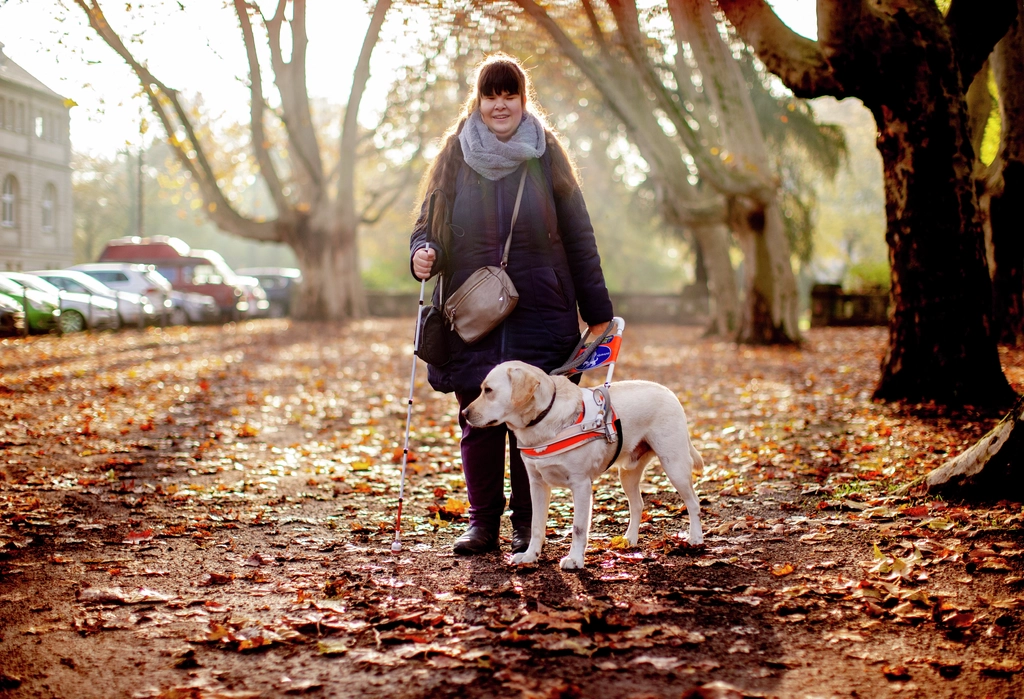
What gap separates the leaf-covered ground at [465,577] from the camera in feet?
10.3

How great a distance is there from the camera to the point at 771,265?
1830 cm

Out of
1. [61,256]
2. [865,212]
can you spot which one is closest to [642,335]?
[61,256]

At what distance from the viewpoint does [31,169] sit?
11.3 metres

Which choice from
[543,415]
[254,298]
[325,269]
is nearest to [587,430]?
[543,415]

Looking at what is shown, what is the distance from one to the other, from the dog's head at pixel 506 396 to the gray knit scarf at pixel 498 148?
101 cm

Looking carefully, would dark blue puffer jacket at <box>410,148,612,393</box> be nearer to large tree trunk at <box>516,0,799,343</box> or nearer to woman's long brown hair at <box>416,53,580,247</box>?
woman's long brown hair at <box>416,53,580,247</box>

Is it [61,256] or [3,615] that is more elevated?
[61,256]

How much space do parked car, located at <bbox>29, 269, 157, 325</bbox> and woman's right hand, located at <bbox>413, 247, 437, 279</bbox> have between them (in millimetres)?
14837

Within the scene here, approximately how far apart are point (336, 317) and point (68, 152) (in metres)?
15.8

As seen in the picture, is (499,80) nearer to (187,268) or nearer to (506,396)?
(506,396)

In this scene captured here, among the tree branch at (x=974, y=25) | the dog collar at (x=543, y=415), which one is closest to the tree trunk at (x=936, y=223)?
the tree branch at (x=974, y=25)

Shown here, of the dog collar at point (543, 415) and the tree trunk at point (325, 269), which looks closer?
the dog collar at point (543, 415)

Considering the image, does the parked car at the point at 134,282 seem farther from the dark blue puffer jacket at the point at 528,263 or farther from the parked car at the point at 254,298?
the dark blue puffer jacket at the point at 528,263

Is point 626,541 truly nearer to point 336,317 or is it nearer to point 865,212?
point 336,317
